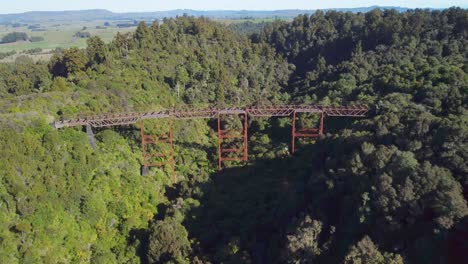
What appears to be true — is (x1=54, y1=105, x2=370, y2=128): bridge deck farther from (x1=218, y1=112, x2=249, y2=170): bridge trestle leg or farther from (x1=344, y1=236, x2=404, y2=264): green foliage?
(x1=344, y1=236, x2=404, y2=264): green foliage

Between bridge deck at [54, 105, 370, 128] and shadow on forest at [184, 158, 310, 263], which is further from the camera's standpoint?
bridge deck at [54, 105, 370, 128]

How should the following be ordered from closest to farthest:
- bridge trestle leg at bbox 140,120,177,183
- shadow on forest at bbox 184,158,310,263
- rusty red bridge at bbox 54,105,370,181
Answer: shadow on forest at bbox 184,158,310,263
rusty red bridge at bbox 54,105,370,181
bridge trestle leg at bbox 140,120,177,183

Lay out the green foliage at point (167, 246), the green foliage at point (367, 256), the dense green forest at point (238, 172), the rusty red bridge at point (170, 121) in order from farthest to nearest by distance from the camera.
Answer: the rusty red bridge at point (170, 121) → the green foliage at point (167, 246) → the dense green forest at point (238, 172) → the green foliage at point (367, 256)

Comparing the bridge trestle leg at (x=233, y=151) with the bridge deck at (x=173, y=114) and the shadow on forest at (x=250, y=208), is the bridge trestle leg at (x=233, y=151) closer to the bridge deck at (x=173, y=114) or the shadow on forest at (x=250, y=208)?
the shadow on forest at (x=250, y=208)

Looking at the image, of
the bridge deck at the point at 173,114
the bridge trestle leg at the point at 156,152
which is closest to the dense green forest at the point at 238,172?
the bridge trestle leg at the point at 156,152

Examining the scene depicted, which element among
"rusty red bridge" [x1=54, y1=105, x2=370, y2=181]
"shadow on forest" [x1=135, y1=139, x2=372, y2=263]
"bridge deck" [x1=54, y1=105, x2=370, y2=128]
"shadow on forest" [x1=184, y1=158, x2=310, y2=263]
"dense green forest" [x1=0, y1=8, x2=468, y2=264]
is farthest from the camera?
"rusty red bridge" [x1=54, y1=105, x2=370, y2=181]

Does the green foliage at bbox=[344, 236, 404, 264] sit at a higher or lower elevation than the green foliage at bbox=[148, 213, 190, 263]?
higher

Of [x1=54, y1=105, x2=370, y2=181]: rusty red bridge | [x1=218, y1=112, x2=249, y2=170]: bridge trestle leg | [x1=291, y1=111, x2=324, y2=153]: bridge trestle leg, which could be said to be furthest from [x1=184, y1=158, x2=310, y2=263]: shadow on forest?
[x1=291, y1=111, x2=324, y2=153]: bridge trestle leg

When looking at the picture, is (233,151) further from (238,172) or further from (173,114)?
(173,114)

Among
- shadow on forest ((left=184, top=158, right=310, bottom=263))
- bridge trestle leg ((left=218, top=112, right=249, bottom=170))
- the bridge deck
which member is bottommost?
shadow on forest ((left=184, top=158, right=310, bottom=263))
